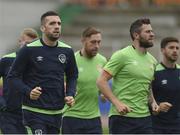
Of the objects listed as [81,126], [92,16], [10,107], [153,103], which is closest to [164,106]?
[153,103]

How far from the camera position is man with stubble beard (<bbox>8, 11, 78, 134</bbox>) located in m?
10.9

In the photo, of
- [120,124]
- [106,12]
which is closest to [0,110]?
[120,124]

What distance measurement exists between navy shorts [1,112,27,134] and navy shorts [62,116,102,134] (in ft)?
2.25

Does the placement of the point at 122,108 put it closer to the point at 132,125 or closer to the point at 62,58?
the point at 132,125

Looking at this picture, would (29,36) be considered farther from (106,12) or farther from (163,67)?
(106,12)

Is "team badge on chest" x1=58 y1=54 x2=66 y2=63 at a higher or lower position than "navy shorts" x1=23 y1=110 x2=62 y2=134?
higher

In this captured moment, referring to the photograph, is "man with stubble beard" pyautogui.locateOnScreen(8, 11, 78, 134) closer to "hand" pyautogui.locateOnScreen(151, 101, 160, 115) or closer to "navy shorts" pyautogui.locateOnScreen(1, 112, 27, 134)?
"hand" pyautogui.locateOnScreen(151, 101, 160, 115)

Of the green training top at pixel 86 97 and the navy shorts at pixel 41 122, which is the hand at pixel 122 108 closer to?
the navy shorts at pixel 41 122

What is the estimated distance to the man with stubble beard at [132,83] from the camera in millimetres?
11656

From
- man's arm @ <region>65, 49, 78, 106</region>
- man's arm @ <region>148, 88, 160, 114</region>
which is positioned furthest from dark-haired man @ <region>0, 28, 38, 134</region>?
man's arm @ <region>148, 88, 160, 114</region>

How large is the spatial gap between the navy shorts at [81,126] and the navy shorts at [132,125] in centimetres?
142

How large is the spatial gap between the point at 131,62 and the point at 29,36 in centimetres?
227

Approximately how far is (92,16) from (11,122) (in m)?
18.6

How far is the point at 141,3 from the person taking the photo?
31.7 m
